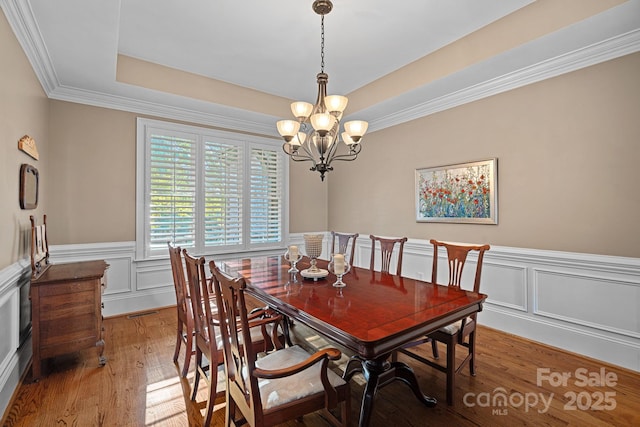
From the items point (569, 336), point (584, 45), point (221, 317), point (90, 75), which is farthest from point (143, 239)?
point (584, 45)

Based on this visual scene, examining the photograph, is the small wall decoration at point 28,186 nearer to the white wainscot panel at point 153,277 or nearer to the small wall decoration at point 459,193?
the white wainscot panel at point 153,277

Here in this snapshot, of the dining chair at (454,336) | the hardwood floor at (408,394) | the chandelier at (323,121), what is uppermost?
the chandelier at (323,121)

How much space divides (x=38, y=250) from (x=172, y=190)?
1602 millimetres

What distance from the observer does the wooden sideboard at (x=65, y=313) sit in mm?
2326

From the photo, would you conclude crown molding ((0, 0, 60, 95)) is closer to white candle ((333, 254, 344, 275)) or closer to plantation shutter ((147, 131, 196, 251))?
plantation shutter ((147, 131, 196, 251))

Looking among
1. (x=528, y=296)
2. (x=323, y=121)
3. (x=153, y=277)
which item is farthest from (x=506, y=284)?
(x=153, y=277)

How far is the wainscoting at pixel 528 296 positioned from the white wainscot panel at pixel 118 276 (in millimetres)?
10

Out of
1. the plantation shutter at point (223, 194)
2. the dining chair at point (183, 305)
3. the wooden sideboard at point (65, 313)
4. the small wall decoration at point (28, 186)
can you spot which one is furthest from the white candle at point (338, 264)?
the plantation shutter at point (223, 194)

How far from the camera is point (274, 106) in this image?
445cm

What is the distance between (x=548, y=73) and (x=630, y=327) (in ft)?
7.66

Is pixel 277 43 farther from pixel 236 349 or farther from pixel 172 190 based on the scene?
pixel 236 349

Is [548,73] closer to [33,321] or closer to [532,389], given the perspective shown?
[532,389]

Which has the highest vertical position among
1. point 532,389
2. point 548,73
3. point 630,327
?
point 548,73

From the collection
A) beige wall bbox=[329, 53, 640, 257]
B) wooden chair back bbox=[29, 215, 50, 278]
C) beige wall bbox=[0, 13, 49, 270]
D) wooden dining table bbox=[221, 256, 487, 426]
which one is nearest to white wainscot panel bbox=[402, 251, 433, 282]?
beige wall bbox=[329, 53, 640, 257]
